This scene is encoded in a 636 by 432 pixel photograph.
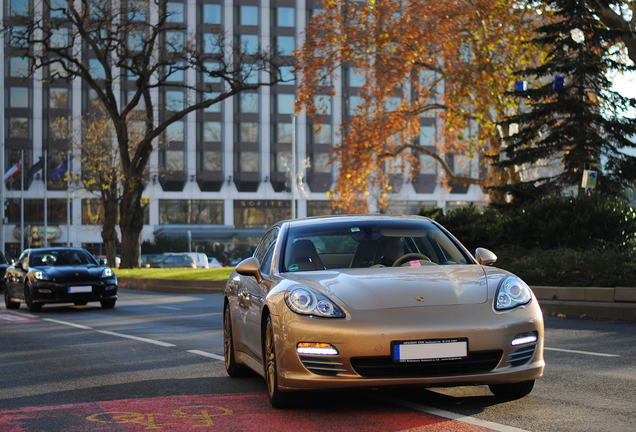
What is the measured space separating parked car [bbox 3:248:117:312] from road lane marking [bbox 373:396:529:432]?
1337 cm

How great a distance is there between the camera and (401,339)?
554 cm

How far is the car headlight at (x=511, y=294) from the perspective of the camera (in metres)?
5.87

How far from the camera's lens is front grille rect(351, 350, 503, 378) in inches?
219

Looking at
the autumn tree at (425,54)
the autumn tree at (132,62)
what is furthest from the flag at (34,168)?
the autumn tree at (425,54)

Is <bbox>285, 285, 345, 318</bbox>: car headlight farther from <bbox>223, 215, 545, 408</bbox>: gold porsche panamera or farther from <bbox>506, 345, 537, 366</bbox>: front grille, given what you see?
<bbox>506, 345, 537, 366</bbox>: front grille

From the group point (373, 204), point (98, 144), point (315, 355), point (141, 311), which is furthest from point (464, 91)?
point (373, 204)

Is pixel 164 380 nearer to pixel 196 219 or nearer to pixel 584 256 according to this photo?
pixel 584 256

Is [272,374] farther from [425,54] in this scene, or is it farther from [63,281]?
[425,54]

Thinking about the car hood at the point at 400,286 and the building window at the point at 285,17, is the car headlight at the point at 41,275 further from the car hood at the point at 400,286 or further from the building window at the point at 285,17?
the building window at the point at 285,17

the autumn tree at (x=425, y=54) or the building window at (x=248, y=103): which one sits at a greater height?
the building window at (x=248, y=103)

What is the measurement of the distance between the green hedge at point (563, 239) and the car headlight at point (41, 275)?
9.82 metres

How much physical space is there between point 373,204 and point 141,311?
5348 centimetres

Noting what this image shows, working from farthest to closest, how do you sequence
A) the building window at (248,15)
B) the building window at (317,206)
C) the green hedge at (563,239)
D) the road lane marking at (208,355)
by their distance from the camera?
the building window at (317,206) < the building window at (248,15) < the green hedge at (563,239) < the road lane marking at (208,355)

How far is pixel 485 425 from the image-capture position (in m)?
5.37
